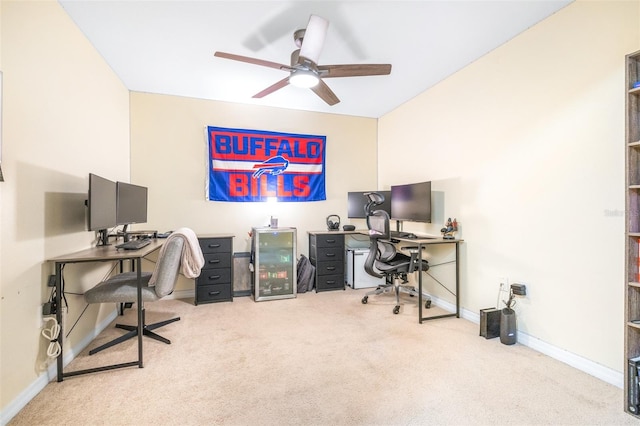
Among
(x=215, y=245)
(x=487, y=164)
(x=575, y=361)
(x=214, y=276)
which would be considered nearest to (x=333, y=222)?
(x=215, y=245)

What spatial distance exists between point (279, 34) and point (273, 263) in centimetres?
269

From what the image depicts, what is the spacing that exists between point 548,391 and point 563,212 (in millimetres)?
1267

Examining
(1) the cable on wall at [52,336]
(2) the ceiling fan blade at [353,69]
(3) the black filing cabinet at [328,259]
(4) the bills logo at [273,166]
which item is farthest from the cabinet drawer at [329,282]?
(1) the cable on wall at [52,336]

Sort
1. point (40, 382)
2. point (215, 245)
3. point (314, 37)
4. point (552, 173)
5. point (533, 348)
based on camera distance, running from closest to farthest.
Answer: point (40, 382) → point (314, 37) → point (552, 173) → point (533, 348) → point (215, 245)

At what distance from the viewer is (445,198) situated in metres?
3.43

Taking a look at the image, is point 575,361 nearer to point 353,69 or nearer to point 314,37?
point 353,69

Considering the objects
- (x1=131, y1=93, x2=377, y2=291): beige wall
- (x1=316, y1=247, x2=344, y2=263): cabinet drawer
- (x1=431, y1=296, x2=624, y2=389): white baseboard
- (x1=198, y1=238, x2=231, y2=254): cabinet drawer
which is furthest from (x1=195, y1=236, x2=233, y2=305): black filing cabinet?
(x1=431, y1=296, x2=624, y2=389): white baseboard

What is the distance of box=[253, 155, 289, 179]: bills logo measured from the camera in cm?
428

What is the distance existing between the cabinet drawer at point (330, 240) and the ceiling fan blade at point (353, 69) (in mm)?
2277

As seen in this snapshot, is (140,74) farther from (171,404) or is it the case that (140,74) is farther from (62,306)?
(171,404)

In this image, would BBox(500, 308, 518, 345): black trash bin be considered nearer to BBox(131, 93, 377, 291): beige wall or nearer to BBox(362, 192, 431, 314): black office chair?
BBox(362, 192, 431, 314): black office chair

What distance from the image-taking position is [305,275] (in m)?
4.18

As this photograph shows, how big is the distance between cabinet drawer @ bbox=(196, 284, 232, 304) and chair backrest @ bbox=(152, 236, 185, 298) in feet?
4.29

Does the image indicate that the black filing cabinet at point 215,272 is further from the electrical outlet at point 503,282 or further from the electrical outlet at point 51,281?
the electrical outlet at point 503,282
